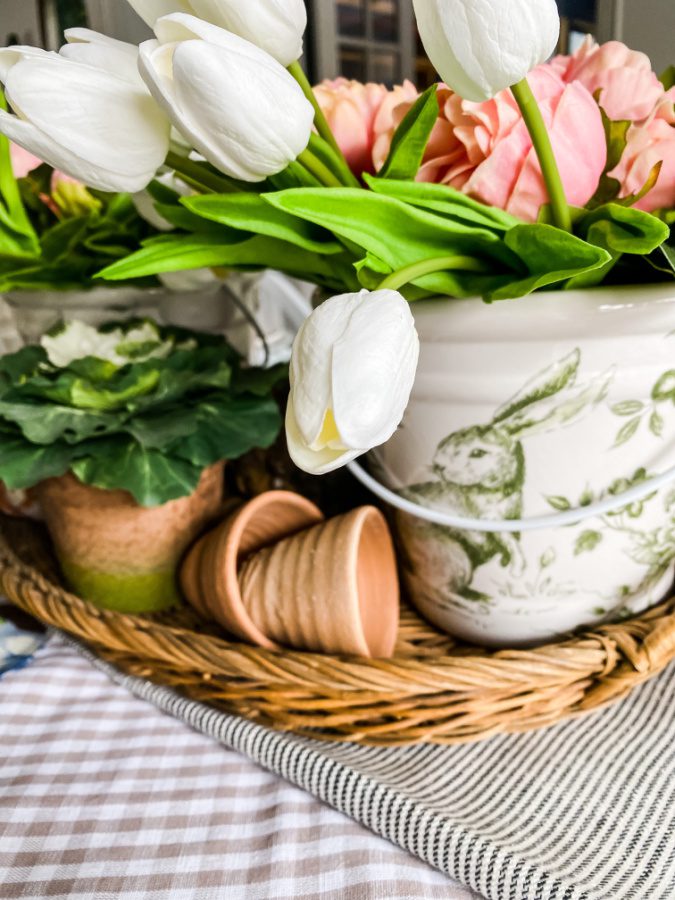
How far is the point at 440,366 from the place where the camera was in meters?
0.29

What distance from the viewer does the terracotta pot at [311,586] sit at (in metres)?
0.33

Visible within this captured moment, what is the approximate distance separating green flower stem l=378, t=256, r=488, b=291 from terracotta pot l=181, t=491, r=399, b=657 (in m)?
0.14

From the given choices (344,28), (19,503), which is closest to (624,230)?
(19,503)

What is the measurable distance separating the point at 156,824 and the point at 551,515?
0.21m

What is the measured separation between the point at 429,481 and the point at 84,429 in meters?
0.18

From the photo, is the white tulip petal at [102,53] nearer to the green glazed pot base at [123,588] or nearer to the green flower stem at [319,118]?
the green flower stem at [319,118]

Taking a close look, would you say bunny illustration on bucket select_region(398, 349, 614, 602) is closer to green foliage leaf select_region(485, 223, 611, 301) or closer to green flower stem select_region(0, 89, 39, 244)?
green foliage leaf select_region(485, 223, 611, 301)

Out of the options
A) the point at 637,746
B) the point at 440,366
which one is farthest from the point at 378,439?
the point at 637,746

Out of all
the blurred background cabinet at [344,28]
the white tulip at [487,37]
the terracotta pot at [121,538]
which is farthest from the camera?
the blurred background cabinet at [344,28]

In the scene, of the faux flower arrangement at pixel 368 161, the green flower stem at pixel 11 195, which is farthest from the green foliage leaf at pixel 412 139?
the green flower stem at pixel 11 195

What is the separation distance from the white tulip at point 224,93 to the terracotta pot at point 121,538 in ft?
0.73

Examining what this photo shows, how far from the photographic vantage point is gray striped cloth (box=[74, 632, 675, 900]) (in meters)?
0.25

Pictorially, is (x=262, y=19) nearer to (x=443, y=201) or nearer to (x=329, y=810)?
(x=443, y=201)

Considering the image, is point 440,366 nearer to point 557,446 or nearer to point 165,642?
point 557,446
